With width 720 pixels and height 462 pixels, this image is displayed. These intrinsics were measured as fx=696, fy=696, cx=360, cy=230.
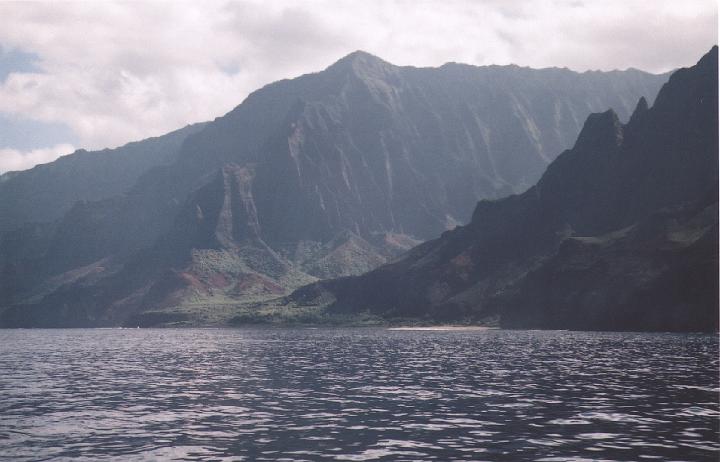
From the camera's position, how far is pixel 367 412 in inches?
1989

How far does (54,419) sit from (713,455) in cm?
4120

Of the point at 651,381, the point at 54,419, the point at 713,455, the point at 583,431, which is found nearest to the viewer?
the point at 713,455

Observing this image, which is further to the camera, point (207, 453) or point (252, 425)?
point (252, 425)

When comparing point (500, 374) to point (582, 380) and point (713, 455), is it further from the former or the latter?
point (713, 455)

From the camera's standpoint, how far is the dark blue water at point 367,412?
37.4 metres

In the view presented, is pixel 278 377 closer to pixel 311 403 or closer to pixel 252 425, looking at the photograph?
pixel 311 403

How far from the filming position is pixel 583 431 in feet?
138

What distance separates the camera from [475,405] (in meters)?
53.8

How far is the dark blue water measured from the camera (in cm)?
3738

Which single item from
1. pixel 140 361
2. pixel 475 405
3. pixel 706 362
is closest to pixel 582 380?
pixel 475 405

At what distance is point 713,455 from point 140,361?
87.9 m

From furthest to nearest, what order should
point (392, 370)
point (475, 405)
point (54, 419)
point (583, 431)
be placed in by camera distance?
point (392, 370) → point (475, 405) → point (54, 419) → point (583, 431)

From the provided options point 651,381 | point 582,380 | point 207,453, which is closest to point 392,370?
point 582,380

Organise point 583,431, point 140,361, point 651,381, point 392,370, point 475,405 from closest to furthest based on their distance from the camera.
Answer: point 583,431
point 475,405
point 651,381
point 392,370
point 140,361
